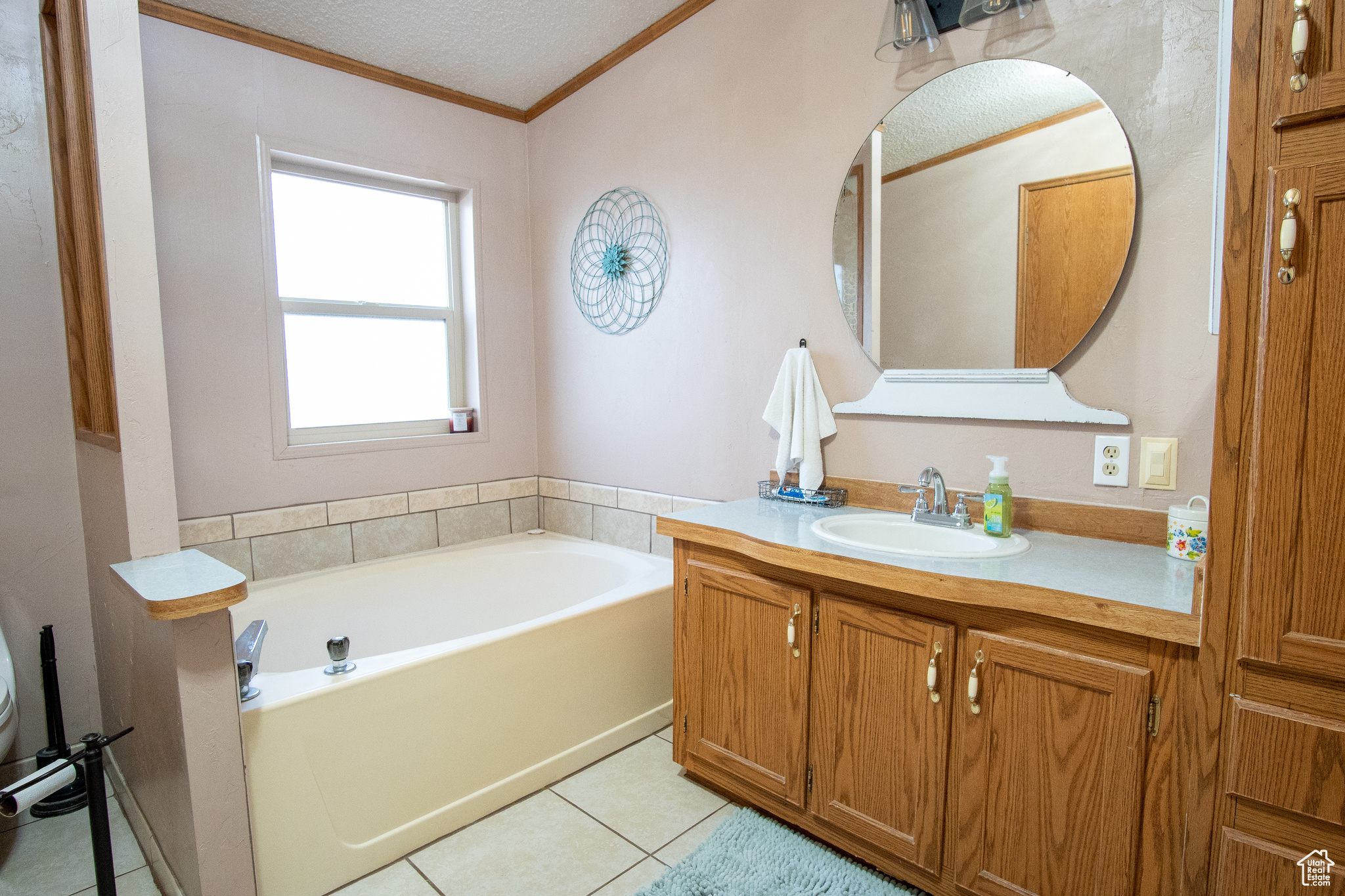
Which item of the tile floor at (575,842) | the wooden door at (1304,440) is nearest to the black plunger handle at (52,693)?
the tile floor at (575,842)

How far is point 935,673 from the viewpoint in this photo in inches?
53.6

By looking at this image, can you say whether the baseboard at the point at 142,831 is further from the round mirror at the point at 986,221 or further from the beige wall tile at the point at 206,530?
the round mirror at the point at 986,221

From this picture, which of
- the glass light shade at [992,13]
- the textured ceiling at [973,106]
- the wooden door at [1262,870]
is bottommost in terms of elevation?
the wooden door at [1262,870]

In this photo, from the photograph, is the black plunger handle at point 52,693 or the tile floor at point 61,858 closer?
the tile floor at point 61,858

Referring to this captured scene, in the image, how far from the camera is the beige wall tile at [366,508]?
105 inches

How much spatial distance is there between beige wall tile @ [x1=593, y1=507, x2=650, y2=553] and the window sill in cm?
65

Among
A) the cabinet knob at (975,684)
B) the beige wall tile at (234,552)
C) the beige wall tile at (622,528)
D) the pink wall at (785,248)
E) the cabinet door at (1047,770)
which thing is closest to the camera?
the cabinet door at (1047,770)

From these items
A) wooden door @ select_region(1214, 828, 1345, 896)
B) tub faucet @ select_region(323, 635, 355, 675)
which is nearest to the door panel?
wooden door @ select_region(1214, 828, 1345, 896)

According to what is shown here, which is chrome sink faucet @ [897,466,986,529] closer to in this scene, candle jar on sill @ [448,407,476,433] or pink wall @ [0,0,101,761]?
candle jar on sill @ [448,407,476,433]

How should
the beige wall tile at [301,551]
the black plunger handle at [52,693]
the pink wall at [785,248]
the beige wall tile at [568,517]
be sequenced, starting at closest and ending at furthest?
the pink wall at [785,248], the black plunger handle at [52,693], the beige wall tile at [301,551], the beige wall tile at [568,517]

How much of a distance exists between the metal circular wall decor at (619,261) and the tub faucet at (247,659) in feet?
5.45

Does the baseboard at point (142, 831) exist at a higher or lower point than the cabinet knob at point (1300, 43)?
lower

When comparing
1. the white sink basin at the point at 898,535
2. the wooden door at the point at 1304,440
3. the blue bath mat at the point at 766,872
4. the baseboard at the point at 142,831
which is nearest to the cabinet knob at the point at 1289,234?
the wooden door at the point at 1304,440

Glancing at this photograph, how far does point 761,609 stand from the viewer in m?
1.72
